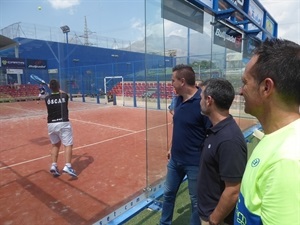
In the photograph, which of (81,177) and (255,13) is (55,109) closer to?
(81,177)

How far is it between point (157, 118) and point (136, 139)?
4.50 metres

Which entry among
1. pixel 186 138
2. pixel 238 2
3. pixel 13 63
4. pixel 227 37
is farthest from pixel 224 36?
pixel 13 63

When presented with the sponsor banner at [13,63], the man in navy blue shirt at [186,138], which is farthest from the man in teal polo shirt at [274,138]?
the sponsor banner at [13,63]

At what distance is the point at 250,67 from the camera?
1.07 metres

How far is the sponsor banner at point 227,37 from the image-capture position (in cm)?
601

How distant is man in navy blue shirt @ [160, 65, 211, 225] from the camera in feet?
9.43

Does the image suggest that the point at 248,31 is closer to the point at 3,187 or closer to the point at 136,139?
the point at 136,139

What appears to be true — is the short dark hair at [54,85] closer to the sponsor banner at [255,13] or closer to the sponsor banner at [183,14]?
the sponsor banner at [183,14]

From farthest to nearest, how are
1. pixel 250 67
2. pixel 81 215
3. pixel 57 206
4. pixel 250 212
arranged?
pixel 57 206, pixel 81 215, pixel 250 67, pixel 250 212

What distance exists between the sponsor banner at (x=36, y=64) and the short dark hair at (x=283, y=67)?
1142 inches

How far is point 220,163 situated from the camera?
1.93 m

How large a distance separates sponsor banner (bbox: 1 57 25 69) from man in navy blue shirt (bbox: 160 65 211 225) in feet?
83.6

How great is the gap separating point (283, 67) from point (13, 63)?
2831 centimetres

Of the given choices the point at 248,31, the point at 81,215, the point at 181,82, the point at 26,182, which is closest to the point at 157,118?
the point at 181,82
